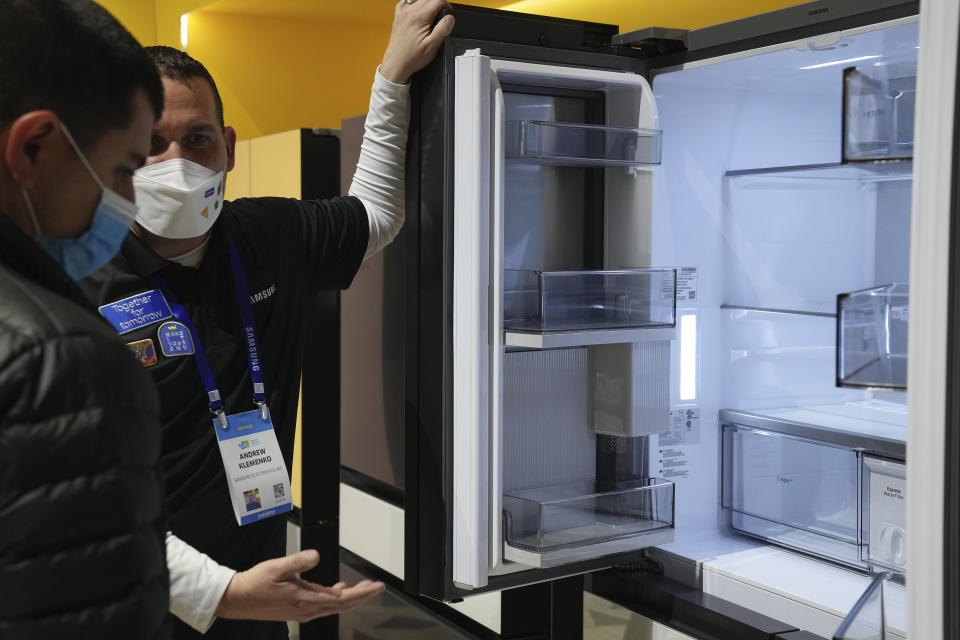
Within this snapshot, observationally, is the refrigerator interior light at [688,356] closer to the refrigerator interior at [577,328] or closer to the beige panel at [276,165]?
the refrigerator interior at [577,328]

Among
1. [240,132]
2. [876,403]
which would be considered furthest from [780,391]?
[240,132]

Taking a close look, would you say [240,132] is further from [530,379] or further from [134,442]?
[134,442]

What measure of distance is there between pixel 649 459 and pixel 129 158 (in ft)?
4.63

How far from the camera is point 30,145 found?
0.81 metres

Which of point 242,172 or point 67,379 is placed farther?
point 242,172

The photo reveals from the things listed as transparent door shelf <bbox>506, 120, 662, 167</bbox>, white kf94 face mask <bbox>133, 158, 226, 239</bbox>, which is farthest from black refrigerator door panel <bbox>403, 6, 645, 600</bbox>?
white kf94 face mask <bbox>133, 158, 226, 239</bbox>

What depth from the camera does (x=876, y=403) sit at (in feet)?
7.48

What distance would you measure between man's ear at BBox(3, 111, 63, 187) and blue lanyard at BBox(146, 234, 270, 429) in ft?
2.89

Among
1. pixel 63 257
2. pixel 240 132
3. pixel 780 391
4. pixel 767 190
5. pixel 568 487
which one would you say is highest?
pixel 240 132

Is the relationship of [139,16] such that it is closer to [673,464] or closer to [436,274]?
[436,274]

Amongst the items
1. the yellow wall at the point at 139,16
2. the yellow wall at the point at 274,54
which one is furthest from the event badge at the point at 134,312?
the yellow wall at the point at 139,16

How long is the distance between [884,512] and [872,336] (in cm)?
40

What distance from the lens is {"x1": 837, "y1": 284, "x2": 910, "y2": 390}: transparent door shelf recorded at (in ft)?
5.70

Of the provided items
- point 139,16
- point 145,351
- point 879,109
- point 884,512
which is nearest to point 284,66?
point 139,16
